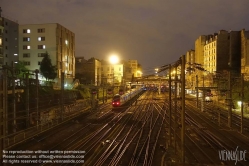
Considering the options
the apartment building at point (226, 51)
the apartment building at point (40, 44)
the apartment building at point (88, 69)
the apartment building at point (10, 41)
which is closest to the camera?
the apartment building at point (40, 44)

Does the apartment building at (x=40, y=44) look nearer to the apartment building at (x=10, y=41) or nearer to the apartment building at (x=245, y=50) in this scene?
the apartment building at (x=10, y=41)

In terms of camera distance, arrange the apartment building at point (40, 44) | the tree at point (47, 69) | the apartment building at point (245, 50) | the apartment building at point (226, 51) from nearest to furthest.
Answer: the tree at point (47, 69) < the apartment building at point (40, 44) < the apartment building at point (245, 50) < the apartment building at point (226, 51)

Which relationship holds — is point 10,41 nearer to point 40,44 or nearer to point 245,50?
point 40,44

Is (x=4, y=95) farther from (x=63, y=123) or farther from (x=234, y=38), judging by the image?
(x=234, y=38)

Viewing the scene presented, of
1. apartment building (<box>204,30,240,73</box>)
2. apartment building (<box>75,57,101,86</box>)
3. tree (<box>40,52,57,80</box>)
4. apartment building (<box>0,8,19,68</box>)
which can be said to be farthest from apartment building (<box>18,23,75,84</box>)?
apartment building (<box>204,30,240,73</box>)

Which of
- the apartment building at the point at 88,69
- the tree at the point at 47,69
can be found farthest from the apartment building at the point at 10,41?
the apartment building at the point at 88,69

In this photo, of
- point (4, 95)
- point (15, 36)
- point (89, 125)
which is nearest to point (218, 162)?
point (4, 95)

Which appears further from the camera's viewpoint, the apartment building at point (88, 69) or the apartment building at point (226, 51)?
the apartment building at point (88, 69)

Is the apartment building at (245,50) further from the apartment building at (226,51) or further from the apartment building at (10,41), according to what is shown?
the apartment building at (10,41)

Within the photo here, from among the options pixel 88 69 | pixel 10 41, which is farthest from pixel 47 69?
pixel 88 69

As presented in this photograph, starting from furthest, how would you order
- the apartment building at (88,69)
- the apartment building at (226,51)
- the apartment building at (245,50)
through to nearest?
1. the apartment building at (88,69)
2. the apartment building at (226,51)
3. the apartment building at (245,50)

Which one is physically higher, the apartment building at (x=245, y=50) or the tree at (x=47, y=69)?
the apartment building at (x=245, y=50)

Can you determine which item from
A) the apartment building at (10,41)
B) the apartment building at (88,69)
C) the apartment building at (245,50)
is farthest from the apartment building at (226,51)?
the apartment building at (10,41)

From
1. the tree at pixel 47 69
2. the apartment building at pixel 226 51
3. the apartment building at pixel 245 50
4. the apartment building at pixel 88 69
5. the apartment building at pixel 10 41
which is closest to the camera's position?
the tree at pixel 47 69
